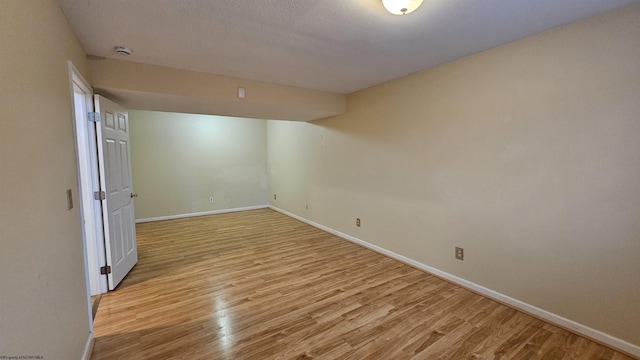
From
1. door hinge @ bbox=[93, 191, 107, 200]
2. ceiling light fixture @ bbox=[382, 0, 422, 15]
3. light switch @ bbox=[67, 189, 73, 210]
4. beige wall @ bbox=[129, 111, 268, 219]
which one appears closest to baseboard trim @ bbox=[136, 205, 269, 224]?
beige wall @ bbox=[129, 111, 268, 219]

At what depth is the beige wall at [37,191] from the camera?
0.92 m

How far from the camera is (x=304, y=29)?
191cm

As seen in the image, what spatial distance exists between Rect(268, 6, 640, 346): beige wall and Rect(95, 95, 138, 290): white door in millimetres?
3050

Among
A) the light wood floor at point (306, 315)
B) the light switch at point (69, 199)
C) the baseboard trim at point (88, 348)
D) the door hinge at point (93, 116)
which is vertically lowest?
the light wood floor at point (306, 315)

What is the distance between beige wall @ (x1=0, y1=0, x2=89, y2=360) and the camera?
920 mm

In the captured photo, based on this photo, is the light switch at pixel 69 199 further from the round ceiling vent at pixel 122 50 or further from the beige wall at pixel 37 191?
the round ceiling vent at pixel 122 50

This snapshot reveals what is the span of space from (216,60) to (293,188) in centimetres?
343

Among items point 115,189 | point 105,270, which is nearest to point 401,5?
point 115,189

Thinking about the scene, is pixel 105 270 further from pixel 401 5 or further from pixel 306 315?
pixel 401 5

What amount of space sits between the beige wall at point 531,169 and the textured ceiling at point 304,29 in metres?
0.26

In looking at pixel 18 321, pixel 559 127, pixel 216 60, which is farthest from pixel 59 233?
pixel 559 127

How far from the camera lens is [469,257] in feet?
8.50

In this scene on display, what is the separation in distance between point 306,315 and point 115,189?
2.35 metres

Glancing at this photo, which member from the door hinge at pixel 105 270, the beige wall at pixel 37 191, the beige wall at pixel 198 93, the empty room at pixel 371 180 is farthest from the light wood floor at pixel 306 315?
the beige wall at pixel 198 93
